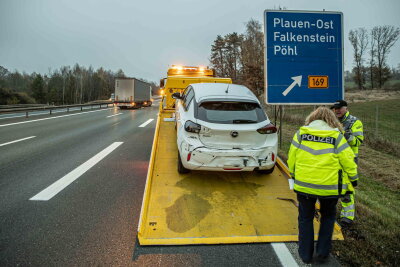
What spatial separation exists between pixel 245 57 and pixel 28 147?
3282cm

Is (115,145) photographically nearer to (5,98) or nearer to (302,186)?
(302,186)

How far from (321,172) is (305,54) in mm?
4351

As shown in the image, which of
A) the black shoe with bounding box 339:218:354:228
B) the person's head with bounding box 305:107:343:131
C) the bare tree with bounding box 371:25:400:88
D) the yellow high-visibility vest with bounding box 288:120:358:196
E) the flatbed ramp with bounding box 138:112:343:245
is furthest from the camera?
the bare tree with bounding box 371:25:400:88

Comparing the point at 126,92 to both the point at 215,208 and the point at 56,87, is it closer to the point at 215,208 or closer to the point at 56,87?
the point at 215,208

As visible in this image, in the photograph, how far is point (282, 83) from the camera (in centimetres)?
623

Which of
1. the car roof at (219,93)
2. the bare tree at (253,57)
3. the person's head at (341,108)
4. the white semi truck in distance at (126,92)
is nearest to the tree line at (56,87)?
the white semi truck in distance at (126,92)

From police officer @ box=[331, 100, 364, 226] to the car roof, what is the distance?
1.50 meters

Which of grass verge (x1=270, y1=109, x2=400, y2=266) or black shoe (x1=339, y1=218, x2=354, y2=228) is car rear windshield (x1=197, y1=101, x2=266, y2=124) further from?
grass verge (x1=270, y1=109, x2=400, y2=266)

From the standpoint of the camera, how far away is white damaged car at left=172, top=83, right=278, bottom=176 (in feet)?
14.0

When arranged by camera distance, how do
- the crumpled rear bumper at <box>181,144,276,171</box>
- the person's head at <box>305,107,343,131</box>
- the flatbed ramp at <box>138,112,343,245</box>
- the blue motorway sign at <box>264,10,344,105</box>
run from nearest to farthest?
the person's head at <box>305,107,343,131</box>, the flatbed ramp at <box>138,112,343,245</box>, the crumpled rear bumper at <box>181,144,276,171</box>, the blue motorway sign at <box>264,10,344,105</box>

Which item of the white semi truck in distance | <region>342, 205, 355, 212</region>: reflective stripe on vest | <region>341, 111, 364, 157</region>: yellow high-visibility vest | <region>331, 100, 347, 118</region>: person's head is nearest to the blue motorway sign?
<region>331, 100, 347, 118</region>: person's head

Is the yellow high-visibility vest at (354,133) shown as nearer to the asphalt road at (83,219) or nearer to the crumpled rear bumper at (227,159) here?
the crumpled rear bumper at (227,159)

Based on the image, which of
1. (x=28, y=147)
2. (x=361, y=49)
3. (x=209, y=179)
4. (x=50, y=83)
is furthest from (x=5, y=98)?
(x=361, y=49)

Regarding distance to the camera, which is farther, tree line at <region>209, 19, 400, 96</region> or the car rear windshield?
tree line at <region>209, 19, 400, 96</region>
